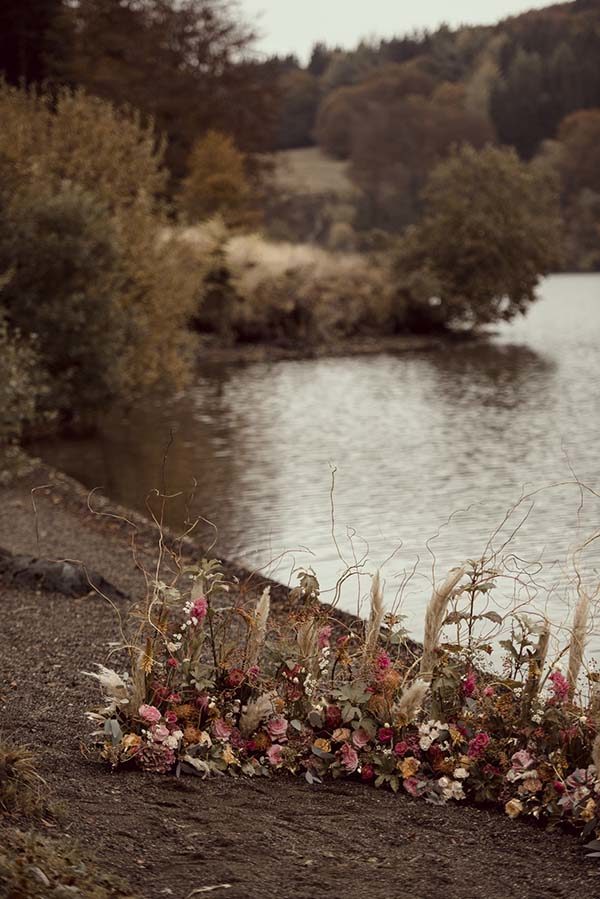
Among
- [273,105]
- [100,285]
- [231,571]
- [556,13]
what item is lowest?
[231,571]

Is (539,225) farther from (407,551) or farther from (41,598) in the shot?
(41,598)

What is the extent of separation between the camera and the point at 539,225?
44250 millimetres

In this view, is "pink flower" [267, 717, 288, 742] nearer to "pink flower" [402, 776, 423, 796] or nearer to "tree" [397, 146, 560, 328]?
"pink flower" [402, 776, 423, 796]

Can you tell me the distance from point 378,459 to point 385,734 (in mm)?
12051

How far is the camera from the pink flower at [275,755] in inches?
236

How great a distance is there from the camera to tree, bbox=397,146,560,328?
42719mm

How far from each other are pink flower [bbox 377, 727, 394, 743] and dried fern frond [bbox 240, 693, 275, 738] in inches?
20.6

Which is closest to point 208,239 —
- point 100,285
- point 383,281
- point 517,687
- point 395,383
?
point 383,281

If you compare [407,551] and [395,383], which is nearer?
[407,551]

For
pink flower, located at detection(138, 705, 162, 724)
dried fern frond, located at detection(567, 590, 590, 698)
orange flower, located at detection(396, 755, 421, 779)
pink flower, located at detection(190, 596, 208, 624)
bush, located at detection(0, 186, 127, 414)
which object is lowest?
orange flower, located at detection(396, 755, 421, 779)

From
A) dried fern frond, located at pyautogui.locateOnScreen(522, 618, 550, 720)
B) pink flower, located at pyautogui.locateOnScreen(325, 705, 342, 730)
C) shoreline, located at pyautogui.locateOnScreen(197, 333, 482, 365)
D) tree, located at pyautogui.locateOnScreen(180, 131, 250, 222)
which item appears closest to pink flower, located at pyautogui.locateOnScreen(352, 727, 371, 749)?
pink flower, located at pyautogui.locateOnScreen(325, 705, 342, 730)

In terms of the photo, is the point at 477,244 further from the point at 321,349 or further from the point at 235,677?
the point at 235,677

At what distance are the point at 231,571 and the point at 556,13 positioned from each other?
14416cm

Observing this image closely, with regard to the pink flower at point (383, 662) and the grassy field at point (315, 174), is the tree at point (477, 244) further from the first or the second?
the grassy field at point (315, 174)
